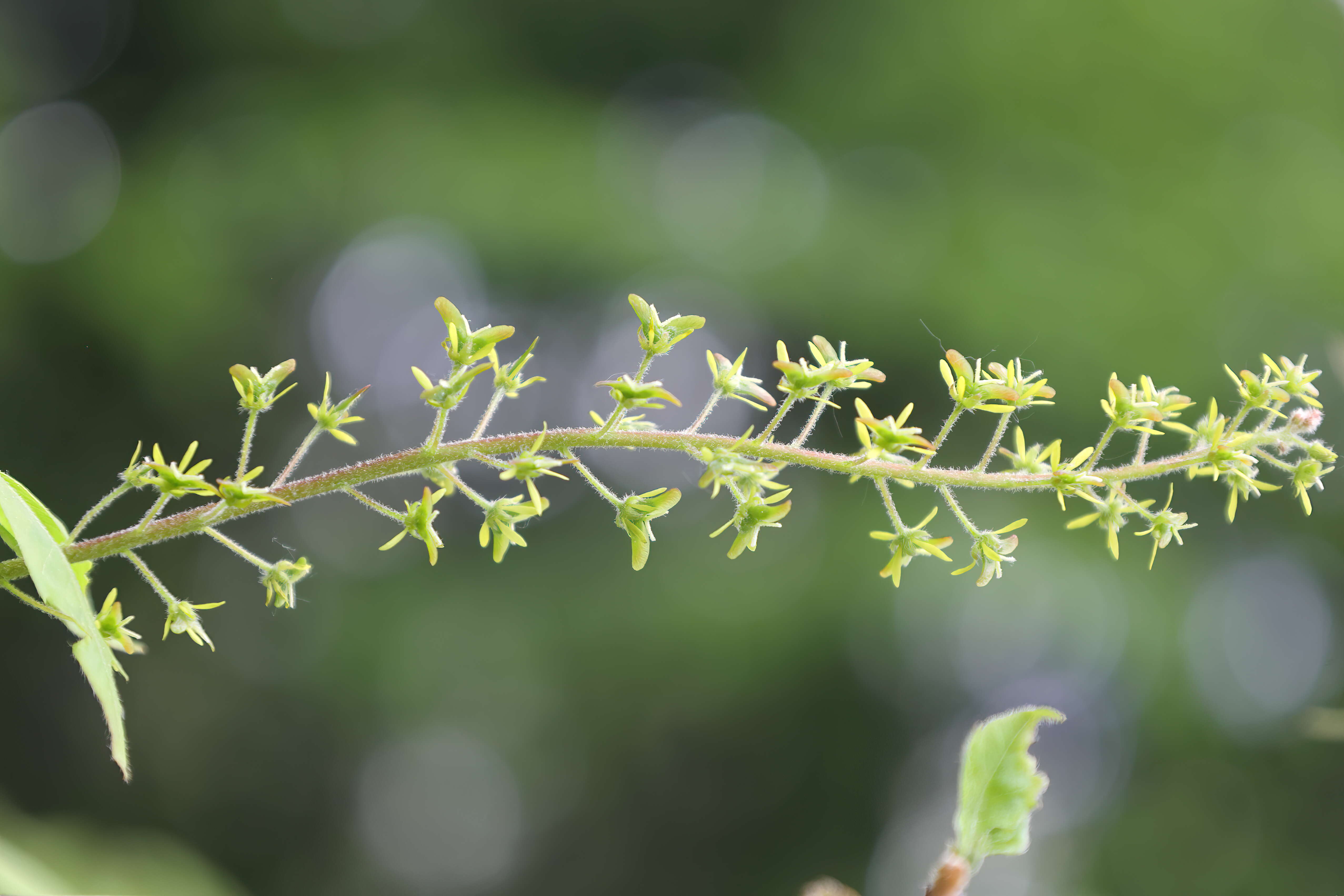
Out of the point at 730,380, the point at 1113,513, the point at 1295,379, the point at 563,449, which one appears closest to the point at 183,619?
the point at 563,449

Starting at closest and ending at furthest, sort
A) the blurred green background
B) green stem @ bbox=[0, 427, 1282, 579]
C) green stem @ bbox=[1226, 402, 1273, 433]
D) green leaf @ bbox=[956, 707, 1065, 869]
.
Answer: green leaf @ bbox=[956, 707, 1065, 869] < green stem @ bbox=[0, 427, 1282, 579] < green stem @ bbox=[1226, 402, 1273, 433] < the blurred green background

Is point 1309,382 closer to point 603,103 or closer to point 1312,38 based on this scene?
point 603,103

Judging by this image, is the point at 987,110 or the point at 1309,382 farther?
the point at 987,110

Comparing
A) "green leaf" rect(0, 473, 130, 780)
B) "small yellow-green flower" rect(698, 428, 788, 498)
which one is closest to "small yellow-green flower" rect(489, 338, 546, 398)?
"small yellow-green flower" rect(698, 428, 788, 498)

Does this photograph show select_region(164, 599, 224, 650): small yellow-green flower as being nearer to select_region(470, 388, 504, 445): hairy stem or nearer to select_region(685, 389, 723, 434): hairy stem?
select_region(470, 388, 504, 445): hairy stem

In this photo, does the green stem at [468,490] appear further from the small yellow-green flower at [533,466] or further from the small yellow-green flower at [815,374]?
the small yellow-green flower at [815,374]

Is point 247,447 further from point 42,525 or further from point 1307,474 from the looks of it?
point 1307,474

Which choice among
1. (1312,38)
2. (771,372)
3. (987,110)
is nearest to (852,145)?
(987,110)
